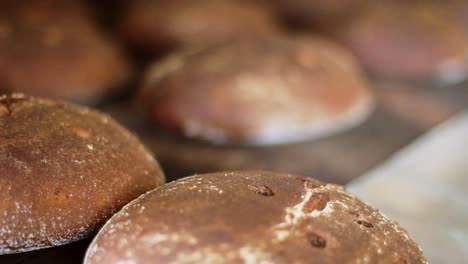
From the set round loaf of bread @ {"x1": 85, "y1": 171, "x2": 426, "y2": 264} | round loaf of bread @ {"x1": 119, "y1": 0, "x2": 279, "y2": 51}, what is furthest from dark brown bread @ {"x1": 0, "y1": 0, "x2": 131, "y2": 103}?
round loaf of bread @ {"x1": 85, "y1": 171, "x2": 426, "y2": 264}

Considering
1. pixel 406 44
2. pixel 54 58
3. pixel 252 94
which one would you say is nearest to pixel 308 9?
pixel 406 44

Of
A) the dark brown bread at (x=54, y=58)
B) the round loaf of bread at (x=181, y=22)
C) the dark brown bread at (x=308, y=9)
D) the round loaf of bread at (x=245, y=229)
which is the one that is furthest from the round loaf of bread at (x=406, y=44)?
the round loaf of bread at (x=245, y=229)

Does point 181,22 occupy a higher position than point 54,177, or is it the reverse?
point 181,22

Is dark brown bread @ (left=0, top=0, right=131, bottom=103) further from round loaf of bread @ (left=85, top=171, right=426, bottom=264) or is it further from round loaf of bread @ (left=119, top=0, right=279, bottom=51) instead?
round loaf of bread @ (left=85, top=171, right=426, bottom=264)

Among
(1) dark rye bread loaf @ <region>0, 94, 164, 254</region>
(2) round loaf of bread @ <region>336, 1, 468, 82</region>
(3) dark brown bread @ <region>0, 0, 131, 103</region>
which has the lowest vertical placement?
(1) dark rye bread loaf @ <region>0, 94, 164, 254</region>

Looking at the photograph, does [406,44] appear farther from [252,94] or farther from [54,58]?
[54,58]
